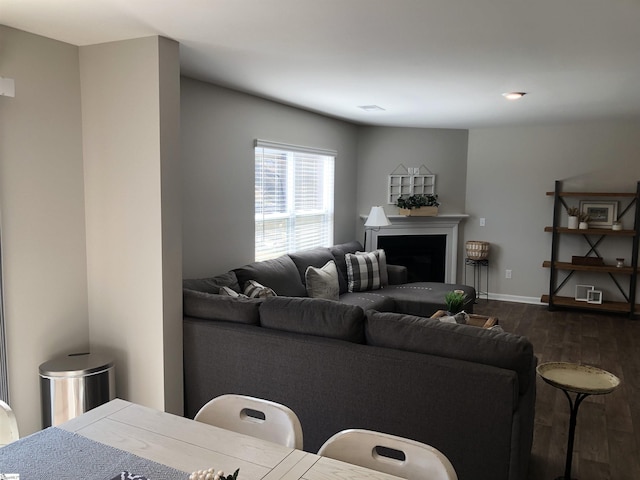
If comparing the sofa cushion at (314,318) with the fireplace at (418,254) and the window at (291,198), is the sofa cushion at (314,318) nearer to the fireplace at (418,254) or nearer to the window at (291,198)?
the window at (291,198)

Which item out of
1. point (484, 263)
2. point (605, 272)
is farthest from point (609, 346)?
point (484, 263)

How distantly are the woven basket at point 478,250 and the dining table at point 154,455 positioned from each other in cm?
589

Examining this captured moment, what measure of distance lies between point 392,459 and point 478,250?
19.2 ft

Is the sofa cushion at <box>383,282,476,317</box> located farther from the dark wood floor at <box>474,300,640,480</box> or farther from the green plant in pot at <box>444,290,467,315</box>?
the dark wood floor at <box>474,300,640,480</box>

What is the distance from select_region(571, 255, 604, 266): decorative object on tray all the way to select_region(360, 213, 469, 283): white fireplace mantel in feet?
4.81

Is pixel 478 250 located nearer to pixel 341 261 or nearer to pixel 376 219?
pixel 376 219

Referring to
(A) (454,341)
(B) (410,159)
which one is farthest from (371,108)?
(A) (454,341)

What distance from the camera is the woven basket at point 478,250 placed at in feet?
22.9

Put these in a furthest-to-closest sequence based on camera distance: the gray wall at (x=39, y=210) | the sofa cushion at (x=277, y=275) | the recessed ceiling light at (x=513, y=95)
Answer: the sofa cushion at (x=277, y=275) < the recessed ceiling light at (x=513, y=95) < the gray wall at (x=39, y=210)

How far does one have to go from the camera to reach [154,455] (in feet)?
4.83

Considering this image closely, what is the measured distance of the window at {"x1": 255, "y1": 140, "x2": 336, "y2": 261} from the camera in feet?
16.5

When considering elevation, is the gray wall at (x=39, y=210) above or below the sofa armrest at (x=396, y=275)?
above

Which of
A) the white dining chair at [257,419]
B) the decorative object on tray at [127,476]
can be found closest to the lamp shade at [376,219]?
the white dining chair at [257,419]

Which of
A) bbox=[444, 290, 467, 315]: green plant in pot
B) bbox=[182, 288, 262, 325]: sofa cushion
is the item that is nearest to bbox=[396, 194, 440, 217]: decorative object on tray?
bbox=[444, 290, 467, 315]: green plant in pot
